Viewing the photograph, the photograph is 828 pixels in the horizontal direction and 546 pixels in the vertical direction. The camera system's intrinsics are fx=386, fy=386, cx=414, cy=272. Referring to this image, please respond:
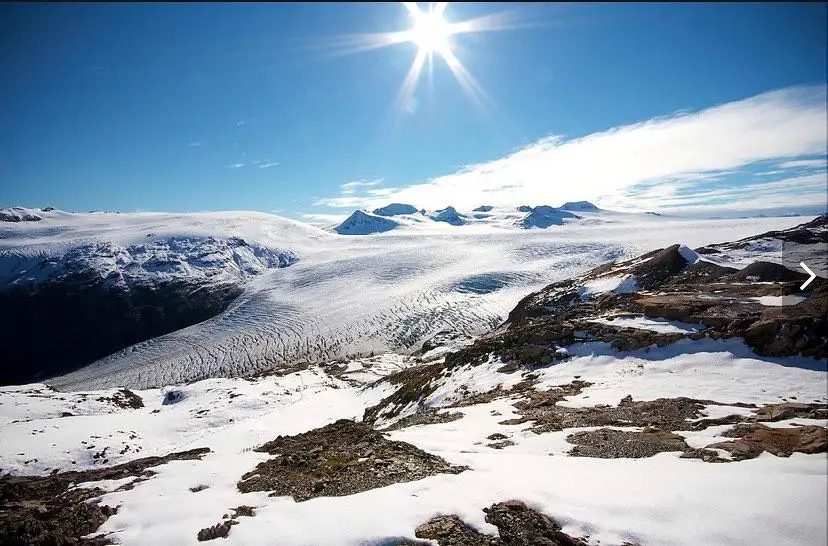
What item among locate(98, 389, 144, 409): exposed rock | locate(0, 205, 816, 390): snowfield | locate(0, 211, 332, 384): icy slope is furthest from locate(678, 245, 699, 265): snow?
locate(0, 211, 332, 384): icy slope

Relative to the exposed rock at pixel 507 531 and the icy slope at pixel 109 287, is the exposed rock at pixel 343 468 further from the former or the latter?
the icy slope at pixel 109 287

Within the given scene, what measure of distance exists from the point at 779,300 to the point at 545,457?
63.4 ft

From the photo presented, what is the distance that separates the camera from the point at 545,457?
34.0 ft

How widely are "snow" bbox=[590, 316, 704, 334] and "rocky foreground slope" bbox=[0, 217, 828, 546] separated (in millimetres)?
172

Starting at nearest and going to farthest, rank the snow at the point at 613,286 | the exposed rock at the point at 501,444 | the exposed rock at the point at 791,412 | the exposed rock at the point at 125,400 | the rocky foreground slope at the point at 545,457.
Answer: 1. the rocky foreground slope at the point at 545,457
2. the exposed rock at the point at 791,412
3. the exposed rock at the point at 501,444
4. the snow at the point at 613,286
5. the exposed rock at the point at 125,400

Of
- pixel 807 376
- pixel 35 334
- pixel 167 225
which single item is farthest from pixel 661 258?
pixel 167 225

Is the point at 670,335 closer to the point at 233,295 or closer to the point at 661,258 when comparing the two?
the point at 661,258

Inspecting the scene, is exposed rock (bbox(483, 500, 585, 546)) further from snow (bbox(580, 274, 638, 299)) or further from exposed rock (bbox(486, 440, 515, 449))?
snow (bbox(580, 274, 638, 299))

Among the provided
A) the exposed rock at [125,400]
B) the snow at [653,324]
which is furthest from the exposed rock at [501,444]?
the exposed rock at [125,400]

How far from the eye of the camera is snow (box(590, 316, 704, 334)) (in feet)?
66.0

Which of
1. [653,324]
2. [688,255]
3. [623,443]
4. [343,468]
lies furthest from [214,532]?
[688,255]

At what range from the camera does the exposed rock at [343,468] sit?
9.21 metres

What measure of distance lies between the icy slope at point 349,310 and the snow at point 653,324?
6010 centimetres

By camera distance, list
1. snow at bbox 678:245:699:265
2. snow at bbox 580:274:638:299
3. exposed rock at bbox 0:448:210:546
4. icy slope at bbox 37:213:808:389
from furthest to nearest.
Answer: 1. icy slope at bbox 37:213:808:389
2. snow at bbox 678:245:699:265
3. snow at bbox 580:274:638:299
4. exposed rock at bbox 0:448:210:546
